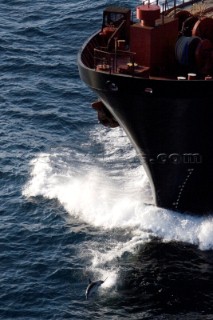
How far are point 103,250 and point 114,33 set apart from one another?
33.3 feet

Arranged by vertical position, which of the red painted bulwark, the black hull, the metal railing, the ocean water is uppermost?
the red painted bulwark

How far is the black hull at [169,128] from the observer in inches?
1566

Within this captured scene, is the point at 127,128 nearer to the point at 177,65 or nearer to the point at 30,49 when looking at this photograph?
the point at 177,65

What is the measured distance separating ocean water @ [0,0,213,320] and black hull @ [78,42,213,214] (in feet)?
4.68

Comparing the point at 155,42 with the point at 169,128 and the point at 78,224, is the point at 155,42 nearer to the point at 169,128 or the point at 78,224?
the point at 169,128

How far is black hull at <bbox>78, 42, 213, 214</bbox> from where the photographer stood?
1566 inches

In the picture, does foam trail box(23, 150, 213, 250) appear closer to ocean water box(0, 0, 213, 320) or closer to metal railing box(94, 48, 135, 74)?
ocean water box(0, 0, 213, 320)

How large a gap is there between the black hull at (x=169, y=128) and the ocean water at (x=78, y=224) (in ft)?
4.68

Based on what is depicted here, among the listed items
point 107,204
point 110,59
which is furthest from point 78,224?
point 110,59

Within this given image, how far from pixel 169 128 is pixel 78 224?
7.37m

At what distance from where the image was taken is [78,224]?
45625 mm

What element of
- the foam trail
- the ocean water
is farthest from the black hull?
the ocean water

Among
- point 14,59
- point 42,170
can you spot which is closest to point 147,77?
point 42,170

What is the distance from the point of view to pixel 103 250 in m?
43.1
